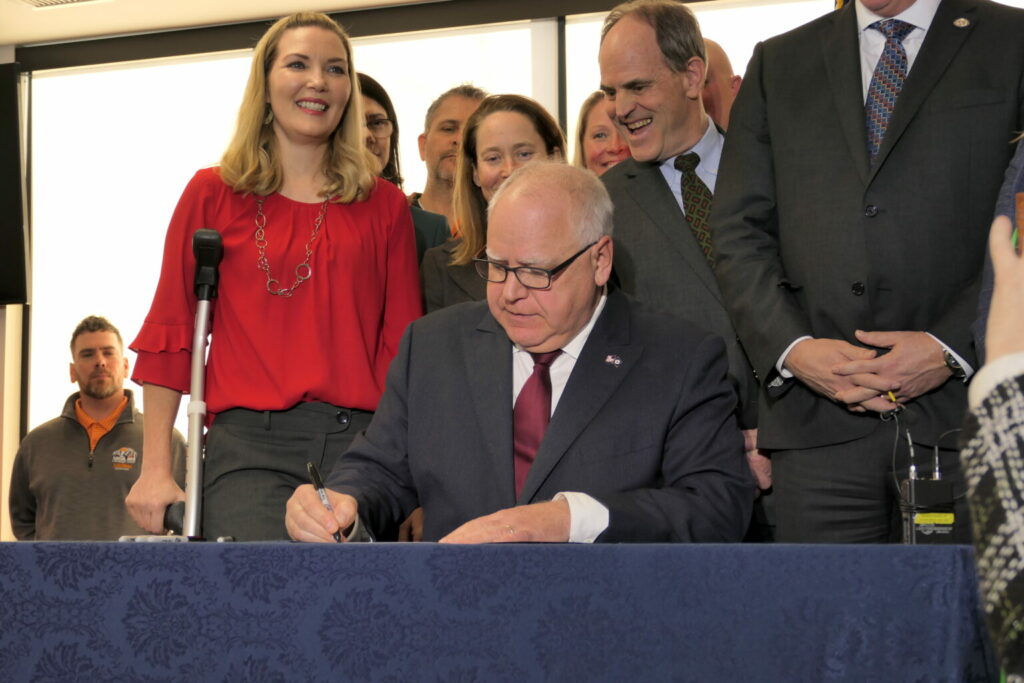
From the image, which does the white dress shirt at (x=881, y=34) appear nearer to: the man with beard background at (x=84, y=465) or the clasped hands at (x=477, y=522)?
A: the clasped hands at (x=477, y=522)

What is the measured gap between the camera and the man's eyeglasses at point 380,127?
3.78 metres

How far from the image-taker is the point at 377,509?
2240 mm

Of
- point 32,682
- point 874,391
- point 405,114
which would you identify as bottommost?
point 32,682

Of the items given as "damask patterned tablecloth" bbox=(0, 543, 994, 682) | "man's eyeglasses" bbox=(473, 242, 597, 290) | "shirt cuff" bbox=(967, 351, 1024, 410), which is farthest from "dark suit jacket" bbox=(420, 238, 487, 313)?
"shirt cuff" bbox=(967, 351, 1024, 410)

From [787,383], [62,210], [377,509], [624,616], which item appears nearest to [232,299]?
[377,509]

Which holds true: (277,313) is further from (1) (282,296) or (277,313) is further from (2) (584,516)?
(2) (584,516)

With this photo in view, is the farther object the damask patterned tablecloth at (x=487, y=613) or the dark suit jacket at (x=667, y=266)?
the dark suit jacket at (x=667, y=266)

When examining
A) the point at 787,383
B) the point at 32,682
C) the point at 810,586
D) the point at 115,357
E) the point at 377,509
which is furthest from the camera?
the point at 115,357

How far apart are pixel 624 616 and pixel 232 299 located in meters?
1.68

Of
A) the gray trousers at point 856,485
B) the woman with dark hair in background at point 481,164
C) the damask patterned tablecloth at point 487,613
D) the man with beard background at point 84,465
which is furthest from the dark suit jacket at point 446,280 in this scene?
the man with beard background at point 84,465

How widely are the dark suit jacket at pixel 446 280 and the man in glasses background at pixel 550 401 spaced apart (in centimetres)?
55

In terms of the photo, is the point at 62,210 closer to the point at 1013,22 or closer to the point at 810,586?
the point at 1013,22

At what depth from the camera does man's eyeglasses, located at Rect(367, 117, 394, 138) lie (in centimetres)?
378

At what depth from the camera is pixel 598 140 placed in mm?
3945
